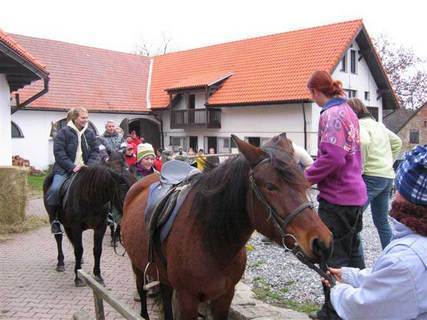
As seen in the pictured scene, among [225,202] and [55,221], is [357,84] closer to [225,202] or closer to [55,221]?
[55,221]

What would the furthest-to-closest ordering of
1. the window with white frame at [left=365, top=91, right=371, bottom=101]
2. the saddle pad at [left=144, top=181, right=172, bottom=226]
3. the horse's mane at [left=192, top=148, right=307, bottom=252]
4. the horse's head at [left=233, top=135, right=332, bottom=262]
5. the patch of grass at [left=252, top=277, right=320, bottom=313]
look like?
the window with white frame at [left=365, top=91, right=371, bottom=101]
the patch of grass at [left=252, top=277, right=320, bottom=313]
the saddle pad at [left=144, top=181, right=172, bottom=226]
the horse's mane at [left=192, top=148, right=307, bottom=252]
the horse's head at [left=233, top=135, right=332, bottom=262]

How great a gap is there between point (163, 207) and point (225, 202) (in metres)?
0.75

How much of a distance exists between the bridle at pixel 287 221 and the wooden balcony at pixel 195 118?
2389 cm

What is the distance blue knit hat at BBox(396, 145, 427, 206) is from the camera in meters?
1.52

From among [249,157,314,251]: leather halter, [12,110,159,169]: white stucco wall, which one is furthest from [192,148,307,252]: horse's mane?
[12,110,159,169]: white stucco wall

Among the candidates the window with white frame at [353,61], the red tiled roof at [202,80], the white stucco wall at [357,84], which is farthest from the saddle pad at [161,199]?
the window with white frame at [353,61]

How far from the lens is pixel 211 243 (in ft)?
9.21

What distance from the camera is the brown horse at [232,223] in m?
2.29

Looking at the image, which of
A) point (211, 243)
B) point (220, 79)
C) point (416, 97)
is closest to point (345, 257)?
point (211, 243)

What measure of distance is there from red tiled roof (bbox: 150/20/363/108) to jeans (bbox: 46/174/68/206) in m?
16.8

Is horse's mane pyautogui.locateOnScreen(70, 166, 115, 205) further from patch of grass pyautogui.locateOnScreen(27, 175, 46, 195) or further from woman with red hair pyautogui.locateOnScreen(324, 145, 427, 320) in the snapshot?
patch of grass pyautogui.locateOnScreen(27, 175, 46, 195)

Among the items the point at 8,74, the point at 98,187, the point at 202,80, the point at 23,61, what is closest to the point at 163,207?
the point at 98,187

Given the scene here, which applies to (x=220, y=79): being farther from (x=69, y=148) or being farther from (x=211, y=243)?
(x=211, y=243)

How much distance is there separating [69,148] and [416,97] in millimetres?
42330
